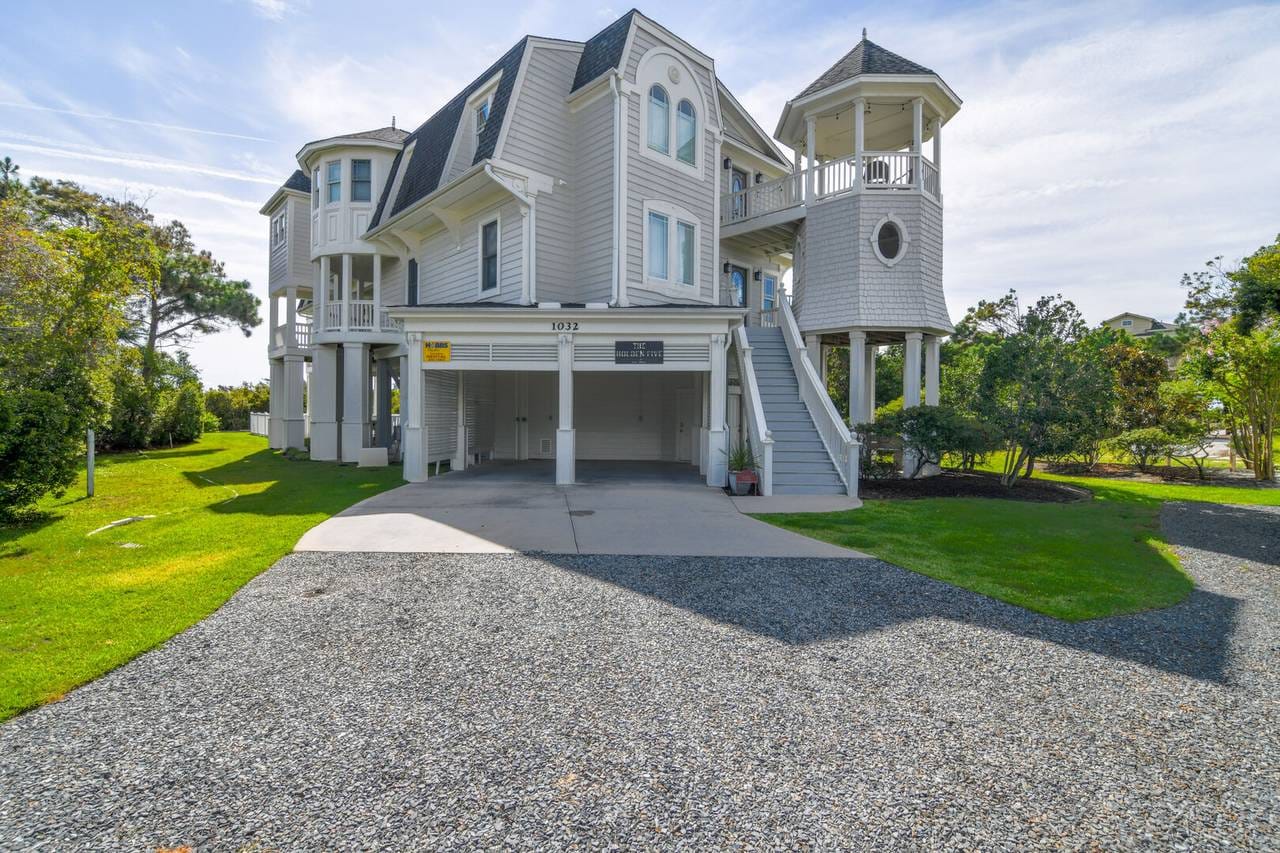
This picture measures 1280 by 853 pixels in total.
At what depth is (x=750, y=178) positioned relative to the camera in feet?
64.5

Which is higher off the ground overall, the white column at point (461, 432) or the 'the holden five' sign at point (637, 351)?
the 'the holden five' sign at point (637, 351)

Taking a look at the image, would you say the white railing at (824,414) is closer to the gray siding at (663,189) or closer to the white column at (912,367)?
the gray siding at (663,189)

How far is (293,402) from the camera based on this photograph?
72.6 ft

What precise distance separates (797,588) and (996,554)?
321cm

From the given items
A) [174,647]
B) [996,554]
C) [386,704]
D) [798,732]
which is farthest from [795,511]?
[174,647]

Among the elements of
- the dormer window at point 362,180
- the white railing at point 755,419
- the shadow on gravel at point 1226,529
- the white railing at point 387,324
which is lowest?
the shadow on gravel at point 1226,529

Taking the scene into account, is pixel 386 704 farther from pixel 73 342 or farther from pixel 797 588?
pixel 73 342

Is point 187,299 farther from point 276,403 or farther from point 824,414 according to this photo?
point 824,414

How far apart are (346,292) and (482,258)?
227 inches

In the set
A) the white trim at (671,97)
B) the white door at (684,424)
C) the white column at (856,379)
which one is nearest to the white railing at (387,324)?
the white door at (684,424)

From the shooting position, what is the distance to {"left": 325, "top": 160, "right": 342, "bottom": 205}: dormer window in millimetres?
18328

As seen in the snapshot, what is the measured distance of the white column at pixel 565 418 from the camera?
40.8 ft

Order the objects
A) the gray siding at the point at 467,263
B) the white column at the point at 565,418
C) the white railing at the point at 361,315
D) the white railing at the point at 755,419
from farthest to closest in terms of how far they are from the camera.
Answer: the white railing at the point at 361,315, the gray siding at the point at 467,263, the white column at the point at 565,418, the white railing at the point at 755,419

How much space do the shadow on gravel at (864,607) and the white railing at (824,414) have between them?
475 cm
